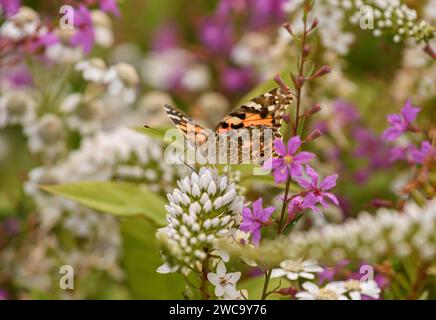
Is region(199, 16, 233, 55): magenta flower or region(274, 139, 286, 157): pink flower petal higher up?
region(199, 16, 233, 55): magenta flower

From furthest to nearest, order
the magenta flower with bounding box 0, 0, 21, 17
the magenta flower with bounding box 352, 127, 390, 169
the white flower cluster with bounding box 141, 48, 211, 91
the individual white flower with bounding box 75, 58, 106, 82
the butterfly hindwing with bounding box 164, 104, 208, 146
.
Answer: the white flower cluster with bounding box 141, 48, 211, 91 → the magenta flower with bounding box 352, 127, 390, 169 → the individual white flower with bounding box 75, 58, 106, 82 → the magenta flower with bounding box 0, 0, 21, 17 → the butterfly hindwing with bounding box 164, 104, 208, 146

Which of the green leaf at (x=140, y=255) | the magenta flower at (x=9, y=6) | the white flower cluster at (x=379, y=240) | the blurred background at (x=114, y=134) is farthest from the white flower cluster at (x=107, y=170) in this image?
the white flower cluster at (x=379, y=240)

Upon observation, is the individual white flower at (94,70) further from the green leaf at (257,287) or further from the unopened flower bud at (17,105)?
the green leaf at (257,287)

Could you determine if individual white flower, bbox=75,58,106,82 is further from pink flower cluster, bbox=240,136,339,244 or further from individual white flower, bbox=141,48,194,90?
individual white flower, bbox=141,48,194,90

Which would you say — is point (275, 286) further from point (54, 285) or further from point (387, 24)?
point (54, 285)

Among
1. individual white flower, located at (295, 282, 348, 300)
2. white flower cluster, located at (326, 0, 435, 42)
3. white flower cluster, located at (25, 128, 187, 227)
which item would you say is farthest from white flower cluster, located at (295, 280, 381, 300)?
white flower cluster, located at (25, 128, 187, 227)

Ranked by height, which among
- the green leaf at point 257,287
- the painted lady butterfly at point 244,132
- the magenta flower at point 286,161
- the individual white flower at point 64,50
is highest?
the individual white flower at point 64,50
